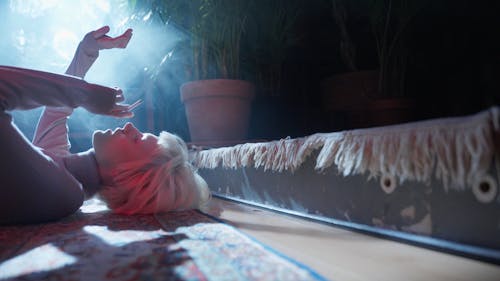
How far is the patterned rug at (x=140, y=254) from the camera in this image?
0.37 m

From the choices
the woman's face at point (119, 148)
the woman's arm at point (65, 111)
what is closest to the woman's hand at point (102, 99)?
the woman's face at point (119, 148)

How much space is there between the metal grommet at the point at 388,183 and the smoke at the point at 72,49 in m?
1.68

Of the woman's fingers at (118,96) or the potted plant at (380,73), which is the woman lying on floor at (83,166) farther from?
the potted plant at (380,73)

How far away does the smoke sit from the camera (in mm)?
2059

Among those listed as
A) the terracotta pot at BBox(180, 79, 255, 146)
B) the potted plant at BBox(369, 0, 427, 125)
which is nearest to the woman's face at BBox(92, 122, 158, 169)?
the terracotta pot at BBox(180, 79, 255, 146)

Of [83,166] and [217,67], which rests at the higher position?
[217,67]

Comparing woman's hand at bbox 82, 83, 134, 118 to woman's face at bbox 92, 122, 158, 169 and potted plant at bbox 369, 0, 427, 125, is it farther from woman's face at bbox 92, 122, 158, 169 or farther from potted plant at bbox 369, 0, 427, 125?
potted plant at bbox 369, 0, 427, 125

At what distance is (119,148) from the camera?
863 millimetres

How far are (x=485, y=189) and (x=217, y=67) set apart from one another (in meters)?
1.35

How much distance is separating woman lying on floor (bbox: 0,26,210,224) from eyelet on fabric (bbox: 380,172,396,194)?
1.80 ft

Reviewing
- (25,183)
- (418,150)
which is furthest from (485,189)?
(25,183)

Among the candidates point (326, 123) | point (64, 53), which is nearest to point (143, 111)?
point (64, 53)

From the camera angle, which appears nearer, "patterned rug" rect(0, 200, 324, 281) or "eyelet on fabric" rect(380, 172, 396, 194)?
"patterned rug" rect(0, 200, 324, 281)

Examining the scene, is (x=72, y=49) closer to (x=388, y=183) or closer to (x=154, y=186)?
(x=154, y=186)
